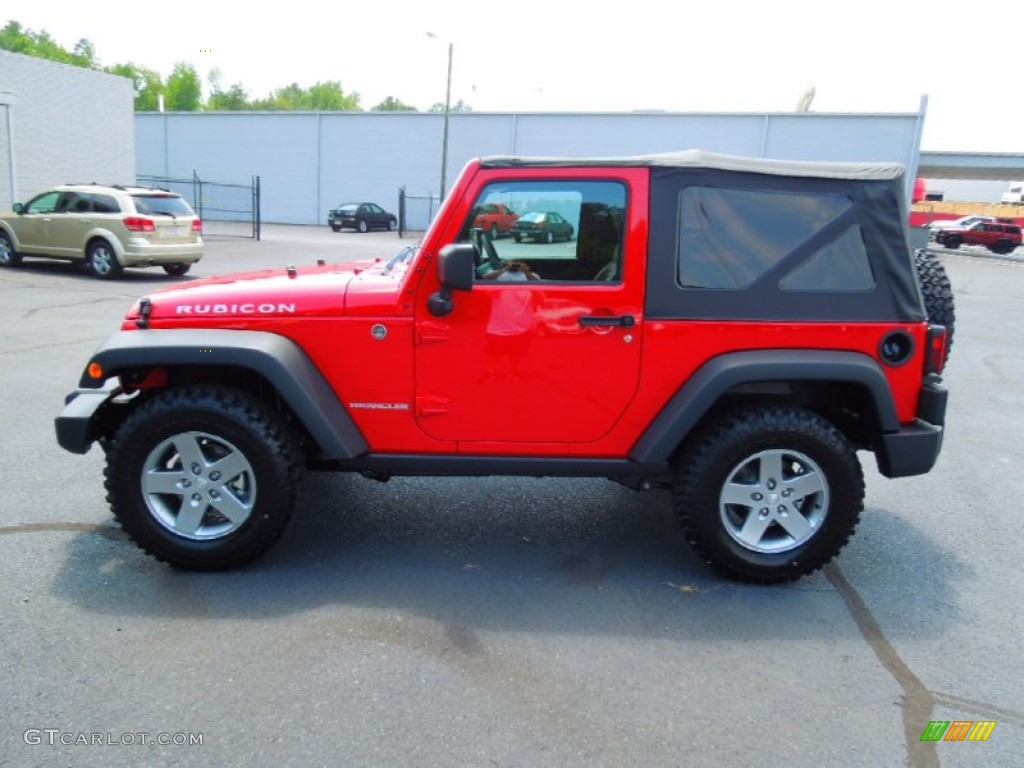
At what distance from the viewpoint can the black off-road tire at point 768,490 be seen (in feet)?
11.5

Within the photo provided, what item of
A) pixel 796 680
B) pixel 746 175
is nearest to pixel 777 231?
pixel 746 175

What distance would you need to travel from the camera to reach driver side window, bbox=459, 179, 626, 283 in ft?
11.5

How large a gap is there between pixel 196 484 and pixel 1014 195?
95.5 m

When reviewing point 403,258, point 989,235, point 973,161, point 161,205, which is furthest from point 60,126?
point 973,161

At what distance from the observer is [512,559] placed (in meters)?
3.86

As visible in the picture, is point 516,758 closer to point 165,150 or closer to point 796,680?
point 796,680

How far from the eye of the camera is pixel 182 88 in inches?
3278

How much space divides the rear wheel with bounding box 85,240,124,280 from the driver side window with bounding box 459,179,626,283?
12999 millimetres

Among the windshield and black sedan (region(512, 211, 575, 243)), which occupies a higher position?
black sedan (region(512, 211, 575, 243))

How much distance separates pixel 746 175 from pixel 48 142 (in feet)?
77.5

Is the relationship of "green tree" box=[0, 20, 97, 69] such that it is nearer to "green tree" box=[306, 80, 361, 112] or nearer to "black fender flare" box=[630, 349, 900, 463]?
"green tree" box=[306, 80, 361, 112]

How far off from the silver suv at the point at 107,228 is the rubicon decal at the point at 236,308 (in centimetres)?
1201

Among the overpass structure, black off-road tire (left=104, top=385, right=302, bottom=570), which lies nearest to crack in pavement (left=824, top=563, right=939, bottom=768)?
black off-road tire (left=104, top=385, right=302, bottom=570)

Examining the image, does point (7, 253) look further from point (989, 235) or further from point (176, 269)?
point (989, 235)
